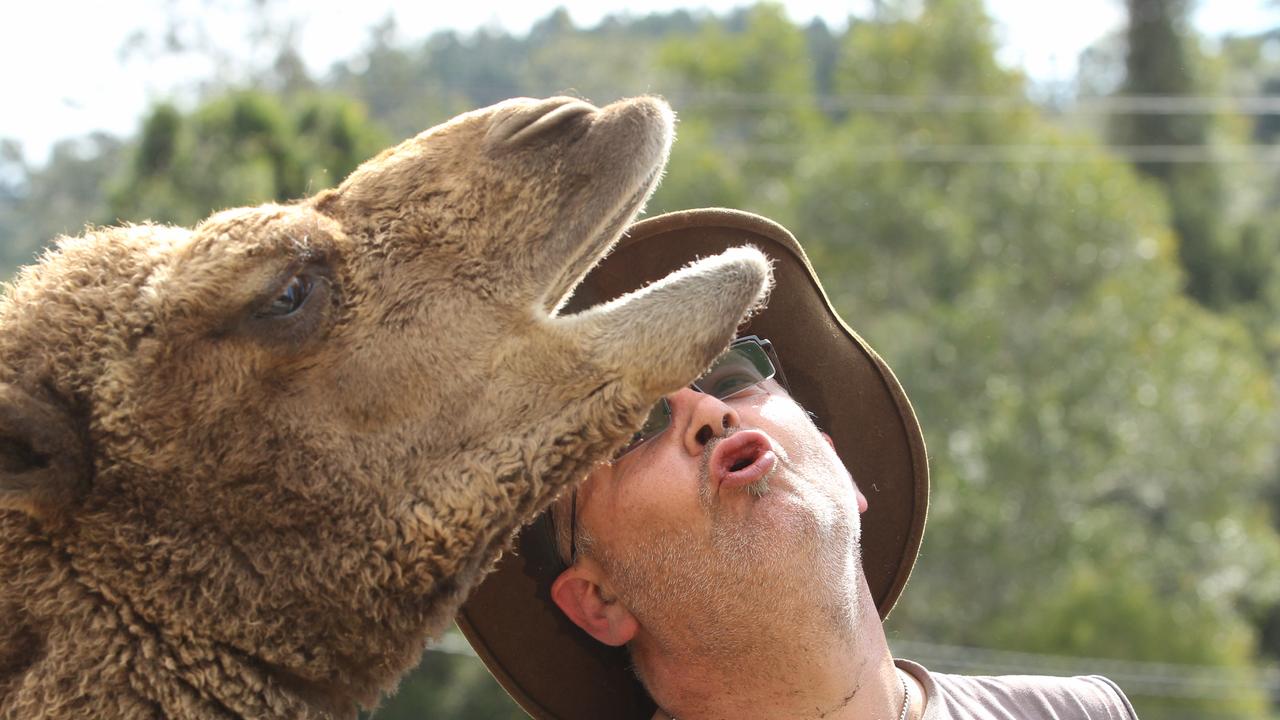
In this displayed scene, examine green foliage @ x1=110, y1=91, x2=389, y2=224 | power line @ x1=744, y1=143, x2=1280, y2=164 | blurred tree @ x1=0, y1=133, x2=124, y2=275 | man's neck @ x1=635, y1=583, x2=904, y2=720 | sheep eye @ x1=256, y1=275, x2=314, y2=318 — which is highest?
sheep eye @ x1=256, y1=275, x2=314, y2=318

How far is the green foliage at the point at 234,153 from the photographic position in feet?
44.7

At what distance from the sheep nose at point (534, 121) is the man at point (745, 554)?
44 cm

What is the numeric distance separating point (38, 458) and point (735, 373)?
145 cm

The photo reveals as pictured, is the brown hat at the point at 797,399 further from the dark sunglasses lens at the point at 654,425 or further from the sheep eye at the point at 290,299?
the sheep eye at the point at 290,299

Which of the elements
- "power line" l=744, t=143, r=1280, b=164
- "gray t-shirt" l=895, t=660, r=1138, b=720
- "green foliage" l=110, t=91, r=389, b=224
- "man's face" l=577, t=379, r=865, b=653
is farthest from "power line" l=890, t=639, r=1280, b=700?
"man's face" l=577, t=379, r=865, b=653

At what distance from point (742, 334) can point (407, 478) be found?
1.04 m

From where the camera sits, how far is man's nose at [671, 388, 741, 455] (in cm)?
298

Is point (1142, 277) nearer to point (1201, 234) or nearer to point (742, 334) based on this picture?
point (1201, 234)

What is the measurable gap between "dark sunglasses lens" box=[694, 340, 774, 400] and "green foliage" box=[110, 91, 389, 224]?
33.9 feet

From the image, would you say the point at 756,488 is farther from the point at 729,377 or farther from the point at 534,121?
the point at 534,121

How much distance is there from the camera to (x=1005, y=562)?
19531mm

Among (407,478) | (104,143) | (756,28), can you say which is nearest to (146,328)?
(407,478)

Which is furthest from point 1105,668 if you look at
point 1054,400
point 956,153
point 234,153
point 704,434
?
point 704,434

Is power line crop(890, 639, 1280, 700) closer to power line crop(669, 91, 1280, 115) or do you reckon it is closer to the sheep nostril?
power line crop(669, 91, 1280, 115)
